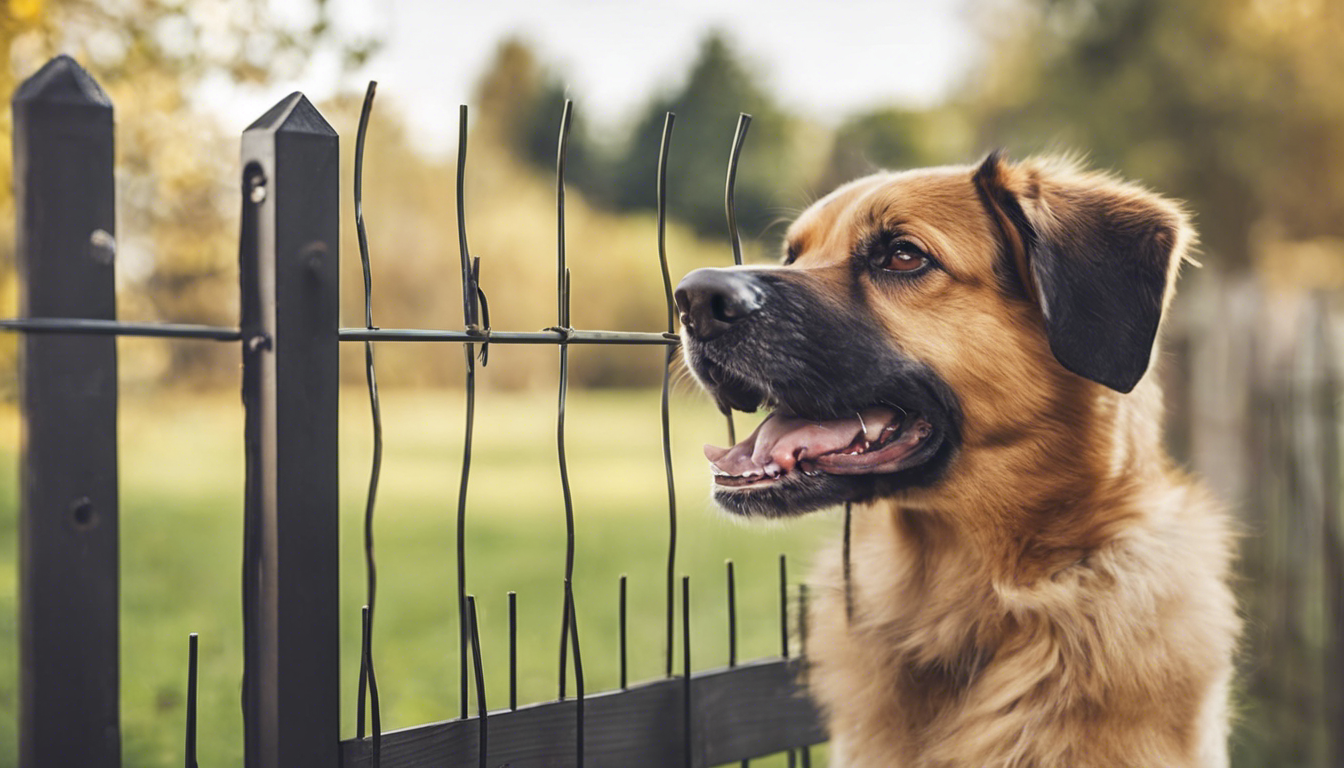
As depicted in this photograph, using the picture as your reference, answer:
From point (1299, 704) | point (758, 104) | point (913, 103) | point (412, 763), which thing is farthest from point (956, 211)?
point (758, 104)

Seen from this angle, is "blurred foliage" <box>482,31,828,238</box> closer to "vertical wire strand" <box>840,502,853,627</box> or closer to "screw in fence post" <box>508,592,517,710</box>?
"vertical wire strand" <box>840,502,853,627</box>

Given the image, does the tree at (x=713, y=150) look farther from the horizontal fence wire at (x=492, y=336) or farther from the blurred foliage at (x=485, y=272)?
the horizontal fence wire at (x=492, y=336)

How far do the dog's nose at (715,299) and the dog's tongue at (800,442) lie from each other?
13.1 inches

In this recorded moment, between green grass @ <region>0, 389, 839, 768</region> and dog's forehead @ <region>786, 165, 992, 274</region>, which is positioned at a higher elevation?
dog's forehead @ <region>786, 165, 992, 274</region>

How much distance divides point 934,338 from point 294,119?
159cm

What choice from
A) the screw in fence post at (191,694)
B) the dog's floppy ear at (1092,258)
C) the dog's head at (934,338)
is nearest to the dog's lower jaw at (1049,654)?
the dog's head at (934,338)

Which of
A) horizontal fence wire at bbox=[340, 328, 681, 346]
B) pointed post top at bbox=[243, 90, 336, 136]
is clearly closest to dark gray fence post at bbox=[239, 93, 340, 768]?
pointed post top at bbox=[243, 90, 336, 136]

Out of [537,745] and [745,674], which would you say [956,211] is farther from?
[537,745]

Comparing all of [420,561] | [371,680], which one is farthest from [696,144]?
[371,680]

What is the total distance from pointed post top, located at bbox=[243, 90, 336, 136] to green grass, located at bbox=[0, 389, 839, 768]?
1.43 metres

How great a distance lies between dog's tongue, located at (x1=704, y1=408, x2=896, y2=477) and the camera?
2.55m

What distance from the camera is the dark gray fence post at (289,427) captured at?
1.76 meters

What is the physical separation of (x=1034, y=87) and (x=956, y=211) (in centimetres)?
1251

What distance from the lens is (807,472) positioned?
2.51 m
